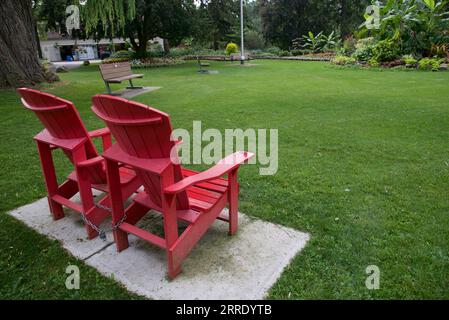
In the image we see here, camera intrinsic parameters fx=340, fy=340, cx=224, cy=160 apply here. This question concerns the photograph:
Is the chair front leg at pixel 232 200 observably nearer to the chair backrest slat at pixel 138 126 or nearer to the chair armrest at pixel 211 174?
the chair armrest at pixel 211 174

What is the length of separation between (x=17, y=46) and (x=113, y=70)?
2811 mm

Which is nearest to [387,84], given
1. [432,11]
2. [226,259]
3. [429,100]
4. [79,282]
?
[429,100]

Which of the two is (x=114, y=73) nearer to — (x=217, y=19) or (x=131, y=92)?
(x=131, y=92)

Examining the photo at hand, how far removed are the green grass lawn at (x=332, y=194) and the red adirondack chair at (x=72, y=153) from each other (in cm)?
36

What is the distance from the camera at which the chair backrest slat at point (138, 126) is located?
6.47 ft

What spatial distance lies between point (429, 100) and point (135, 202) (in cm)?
809

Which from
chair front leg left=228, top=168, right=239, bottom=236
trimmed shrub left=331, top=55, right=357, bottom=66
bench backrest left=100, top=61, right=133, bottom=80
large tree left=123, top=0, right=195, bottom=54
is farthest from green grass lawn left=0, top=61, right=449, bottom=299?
large tree left=123, top=0, right=195, bottom=54

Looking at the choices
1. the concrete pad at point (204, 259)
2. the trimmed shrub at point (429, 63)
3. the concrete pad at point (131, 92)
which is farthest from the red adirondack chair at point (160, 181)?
the trimmed shrub at point (429, 63)

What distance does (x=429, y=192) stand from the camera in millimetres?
3715

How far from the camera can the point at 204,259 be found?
8.77 feet

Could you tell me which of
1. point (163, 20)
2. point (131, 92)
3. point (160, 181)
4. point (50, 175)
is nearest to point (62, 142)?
point (50, 175)
